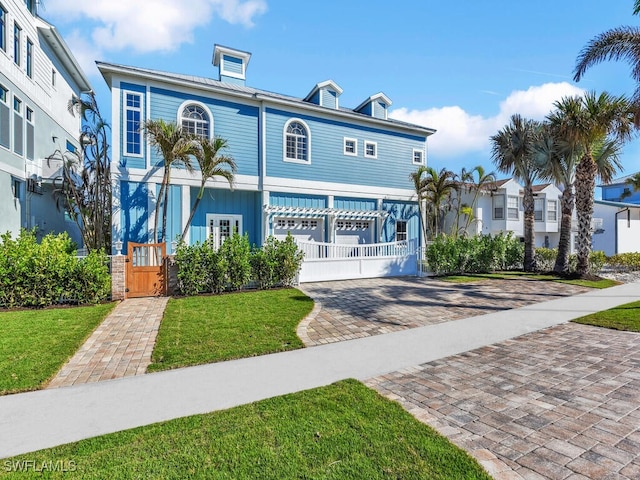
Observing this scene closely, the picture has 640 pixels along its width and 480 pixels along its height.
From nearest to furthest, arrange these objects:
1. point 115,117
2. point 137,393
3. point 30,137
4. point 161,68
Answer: point 137,393
point 115,117
point 30,137
point 161,68

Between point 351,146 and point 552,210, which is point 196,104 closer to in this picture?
point 351,146

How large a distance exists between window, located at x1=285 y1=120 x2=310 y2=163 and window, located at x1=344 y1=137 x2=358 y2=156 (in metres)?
2.17

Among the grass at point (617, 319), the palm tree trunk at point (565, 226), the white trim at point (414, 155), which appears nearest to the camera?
the grass at point (617, 319)

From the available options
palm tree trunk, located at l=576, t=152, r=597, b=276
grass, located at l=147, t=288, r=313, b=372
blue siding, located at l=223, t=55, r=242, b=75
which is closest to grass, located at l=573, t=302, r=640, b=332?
grass, located at l=147, t=288, r=313, b=372

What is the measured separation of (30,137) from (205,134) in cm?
692

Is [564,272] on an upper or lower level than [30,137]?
lower

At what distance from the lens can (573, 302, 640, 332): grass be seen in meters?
6.81

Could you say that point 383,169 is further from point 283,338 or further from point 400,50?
point 283,338

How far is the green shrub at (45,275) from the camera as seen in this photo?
813cm

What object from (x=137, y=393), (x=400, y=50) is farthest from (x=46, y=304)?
(x=400, y=50)

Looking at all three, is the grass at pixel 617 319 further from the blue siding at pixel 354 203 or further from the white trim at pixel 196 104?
the white trim at pixel 196 104

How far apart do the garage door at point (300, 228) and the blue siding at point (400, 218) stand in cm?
354

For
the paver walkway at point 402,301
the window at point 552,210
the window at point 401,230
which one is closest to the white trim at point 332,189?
the window at point 401,230

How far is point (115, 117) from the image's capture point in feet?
40.0
